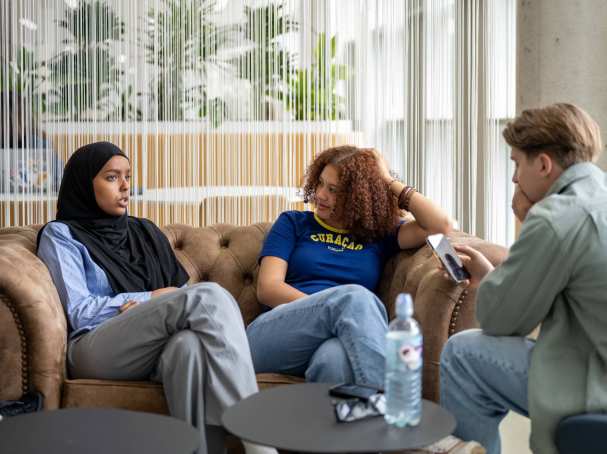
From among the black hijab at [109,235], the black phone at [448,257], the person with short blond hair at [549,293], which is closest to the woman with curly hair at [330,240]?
the black phone at [448,257]

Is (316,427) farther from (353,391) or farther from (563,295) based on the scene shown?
(563,295)

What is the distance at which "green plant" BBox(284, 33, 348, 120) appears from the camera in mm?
4895

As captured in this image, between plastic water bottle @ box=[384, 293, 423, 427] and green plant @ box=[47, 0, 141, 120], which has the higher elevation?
green plant @ box=[47, 0, 141, 120]

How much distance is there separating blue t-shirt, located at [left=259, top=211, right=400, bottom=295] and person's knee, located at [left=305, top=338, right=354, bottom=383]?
0.50m

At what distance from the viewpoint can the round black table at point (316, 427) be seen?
74.7 inches

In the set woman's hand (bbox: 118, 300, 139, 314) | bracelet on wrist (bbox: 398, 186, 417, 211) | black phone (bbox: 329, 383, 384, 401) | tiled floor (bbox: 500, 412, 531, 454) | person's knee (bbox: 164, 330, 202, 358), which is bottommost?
tiled floor (bbox: 500, 412, 531, 454)

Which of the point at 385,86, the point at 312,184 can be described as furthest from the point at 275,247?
the point at 385,86

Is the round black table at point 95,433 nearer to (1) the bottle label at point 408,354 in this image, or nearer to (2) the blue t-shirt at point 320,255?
(1) the bottle label at point 408,354

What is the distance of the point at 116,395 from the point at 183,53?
8.04ft

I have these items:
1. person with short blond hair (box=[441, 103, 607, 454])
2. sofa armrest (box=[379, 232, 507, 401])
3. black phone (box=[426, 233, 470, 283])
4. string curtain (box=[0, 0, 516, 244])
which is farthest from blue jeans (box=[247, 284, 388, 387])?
string curtain (box=[0, 0, 516, 244])

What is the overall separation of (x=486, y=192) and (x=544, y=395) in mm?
3116

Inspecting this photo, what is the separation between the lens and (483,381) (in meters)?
2.47

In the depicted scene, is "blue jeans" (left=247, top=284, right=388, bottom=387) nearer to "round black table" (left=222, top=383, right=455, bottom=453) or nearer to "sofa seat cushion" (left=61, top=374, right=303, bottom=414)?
"sofa seat cushion" (left=61, top=374, right=303, bottom=414)

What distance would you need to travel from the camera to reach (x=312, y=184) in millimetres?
3537
